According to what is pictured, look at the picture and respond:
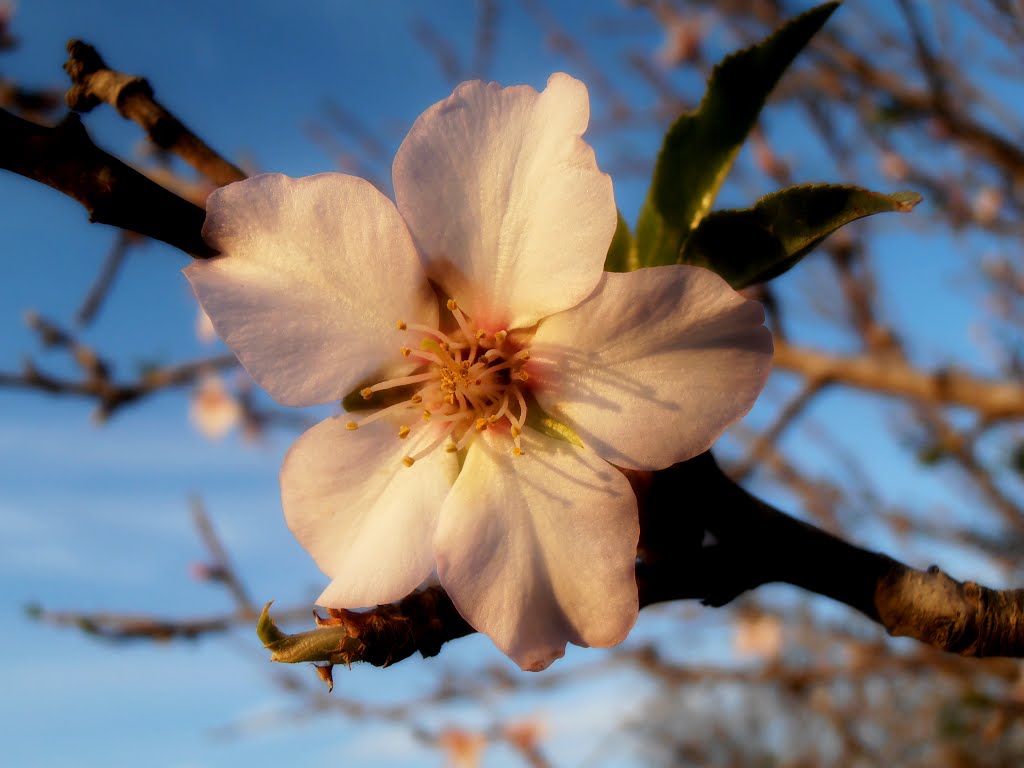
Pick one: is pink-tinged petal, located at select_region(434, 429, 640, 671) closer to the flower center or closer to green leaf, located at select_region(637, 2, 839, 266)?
the flower center

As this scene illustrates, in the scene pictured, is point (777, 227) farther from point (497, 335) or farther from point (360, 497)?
point (360, 497)

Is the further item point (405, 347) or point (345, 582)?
point (405, 347)

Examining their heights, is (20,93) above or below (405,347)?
above

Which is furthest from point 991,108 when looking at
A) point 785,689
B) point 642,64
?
point 785,689

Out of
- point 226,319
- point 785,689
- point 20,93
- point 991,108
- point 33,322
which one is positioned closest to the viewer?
point 226,319

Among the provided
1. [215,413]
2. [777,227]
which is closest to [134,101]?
[777,227]

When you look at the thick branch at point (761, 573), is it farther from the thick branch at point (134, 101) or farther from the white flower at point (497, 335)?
the thick branch at point (134, 101)

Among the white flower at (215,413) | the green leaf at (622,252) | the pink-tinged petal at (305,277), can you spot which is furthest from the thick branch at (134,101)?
the white flower at (215,413)

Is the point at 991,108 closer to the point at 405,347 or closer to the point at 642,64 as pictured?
the point at 642,64
